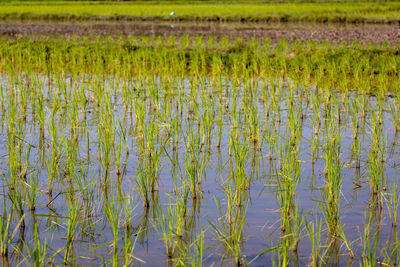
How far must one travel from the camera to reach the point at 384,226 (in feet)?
9.29

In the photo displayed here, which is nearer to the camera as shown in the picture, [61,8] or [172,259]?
[172,259]

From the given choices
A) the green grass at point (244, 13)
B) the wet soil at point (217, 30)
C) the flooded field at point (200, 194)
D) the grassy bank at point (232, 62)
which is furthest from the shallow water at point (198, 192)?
the green grass at point (244, 13)

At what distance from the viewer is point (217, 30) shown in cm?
1566

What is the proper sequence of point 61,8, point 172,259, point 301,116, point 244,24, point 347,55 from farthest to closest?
point 61,8, point 244,24, point 347,55, point 301,116, point 172,259

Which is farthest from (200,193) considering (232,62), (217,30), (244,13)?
(244,13)

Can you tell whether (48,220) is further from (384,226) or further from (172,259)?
(384,226)

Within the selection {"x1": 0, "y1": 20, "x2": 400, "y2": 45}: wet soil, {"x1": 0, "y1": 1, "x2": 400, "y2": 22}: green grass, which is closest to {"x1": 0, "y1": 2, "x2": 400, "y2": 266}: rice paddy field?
{"x1": 0, "y1": 20, "x2": 400, "y2": 45}: wet soil

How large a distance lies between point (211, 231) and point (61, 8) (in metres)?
Result: 21.4

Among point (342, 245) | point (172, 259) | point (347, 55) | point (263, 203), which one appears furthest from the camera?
point (347, 55)

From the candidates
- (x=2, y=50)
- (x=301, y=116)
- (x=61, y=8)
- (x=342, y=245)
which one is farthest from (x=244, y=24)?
(x=342, y=245)

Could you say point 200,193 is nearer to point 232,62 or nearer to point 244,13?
point 232,62

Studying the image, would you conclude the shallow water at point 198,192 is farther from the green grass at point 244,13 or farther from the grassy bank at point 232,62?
the green grass at point 244,13

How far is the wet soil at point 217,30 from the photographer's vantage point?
13.0 metres

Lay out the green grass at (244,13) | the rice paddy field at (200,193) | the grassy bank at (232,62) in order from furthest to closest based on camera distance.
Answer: the green grass at (244,13) → the grassy bank at (232,62) → the rice paddy field at (200,193)
